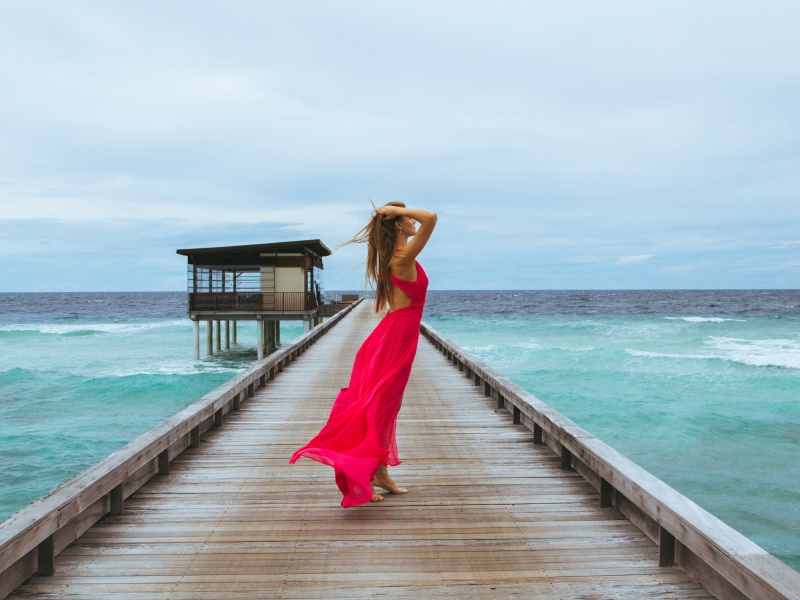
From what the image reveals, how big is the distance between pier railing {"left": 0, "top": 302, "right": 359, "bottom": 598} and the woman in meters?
1.08

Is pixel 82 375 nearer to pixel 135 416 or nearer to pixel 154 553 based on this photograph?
pixel 135 416

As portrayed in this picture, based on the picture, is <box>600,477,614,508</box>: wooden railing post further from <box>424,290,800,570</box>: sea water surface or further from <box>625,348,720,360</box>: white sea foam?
<box>625,348,720,360</box>: white sea foam

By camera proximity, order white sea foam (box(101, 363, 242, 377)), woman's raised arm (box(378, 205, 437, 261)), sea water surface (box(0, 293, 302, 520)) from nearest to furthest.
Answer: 1. woman's raised arm (box(378, 205, 437, 261))
2. sea water surface (box(0, 293, 302, 520))
3. white sea foam (box(101, 363, 242, 377))

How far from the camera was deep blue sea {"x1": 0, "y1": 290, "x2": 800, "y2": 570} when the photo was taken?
1089cm

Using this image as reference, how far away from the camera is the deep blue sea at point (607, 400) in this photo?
1089 centimetres

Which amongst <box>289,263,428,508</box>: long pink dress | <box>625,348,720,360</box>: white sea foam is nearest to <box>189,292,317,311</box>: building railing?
<box>625,348,720,360</box>: white sea foam

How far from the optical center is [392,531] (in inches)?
142

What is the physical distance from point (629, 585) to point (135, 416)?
16.6 meters

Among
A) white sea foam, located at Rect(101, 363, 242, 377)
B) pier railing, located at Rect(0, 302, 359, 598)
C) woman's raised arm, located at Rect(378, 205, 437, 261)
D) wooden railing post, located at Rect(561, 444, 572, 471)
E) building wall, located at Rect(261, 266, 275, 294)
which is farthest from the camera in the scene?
building wall, located at Rect(261, 266, 275, 294)

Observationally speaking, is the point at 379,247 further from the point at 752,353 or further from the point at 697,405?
the point at 752,353

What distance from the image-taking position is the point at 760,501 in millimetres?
9820

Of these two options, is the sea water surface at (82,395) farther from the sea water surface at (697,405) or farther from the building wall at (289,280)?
the sea water surface at (697,405)

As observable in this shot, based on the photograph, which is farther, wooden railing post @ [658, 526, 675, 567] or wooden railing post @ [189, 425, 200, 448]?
wooden railing post @ [189, 425, 200, 448]

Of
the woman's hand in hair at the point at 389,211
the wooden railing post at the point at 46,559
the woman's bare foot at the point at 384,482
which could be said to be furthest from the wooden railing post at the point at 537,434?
the wooden railing post at the point at 46,559
